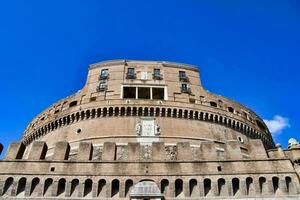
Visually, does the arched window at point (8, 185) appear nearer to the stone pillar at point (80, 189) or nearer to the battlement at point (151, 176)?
the battlement at point (151, 176)

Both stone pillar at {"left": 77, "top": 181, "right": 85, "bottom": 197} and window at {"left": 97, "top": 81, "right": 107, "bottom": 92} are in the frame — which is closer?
stone pillar at {"left": 77, "top": 181, "right": 85, "bottom": 197}

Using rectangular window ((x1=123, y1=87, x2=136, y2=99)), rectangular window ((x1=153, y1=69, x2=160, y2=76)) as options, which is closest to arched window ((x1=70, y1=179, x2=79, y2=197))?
rectangular window ((x1=123, y1=87, x2=136, y2=99))

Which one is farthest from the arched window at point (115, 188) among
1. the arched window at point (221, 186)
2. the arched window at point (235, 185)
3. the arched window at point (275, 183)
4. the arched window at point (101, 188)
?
the arched window at point (275, 183)

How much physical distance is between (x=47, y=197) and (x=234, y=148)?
30.7 feet

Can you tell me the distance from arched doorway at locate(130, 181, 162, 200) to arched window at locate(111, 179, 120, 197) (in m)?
0.77

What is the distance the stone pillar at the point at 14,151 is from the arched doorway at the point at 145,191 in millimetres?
6391

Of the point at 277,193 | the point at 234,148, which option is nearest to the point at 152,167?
the point at 234,148

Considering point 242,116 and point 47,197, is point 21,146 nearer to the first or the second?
point 47,197

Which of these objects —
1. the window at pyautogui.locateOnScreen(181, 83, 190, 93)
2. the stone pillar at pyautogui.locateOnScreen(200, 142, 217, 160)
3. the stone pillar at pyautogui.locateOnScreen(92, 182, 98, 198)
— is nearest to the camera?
the stone pillar at pyautogui.locateOnScreen(92, 182, 98, 198)

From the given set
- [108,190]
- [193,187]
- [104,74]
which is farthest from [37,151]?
[104,74]

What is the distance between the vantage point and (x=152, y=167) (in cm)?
1505

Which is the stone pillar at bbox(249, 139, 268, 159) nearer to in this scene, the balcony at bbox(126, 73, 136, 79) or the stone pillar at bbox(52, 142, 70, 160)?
the stone pillar at bbox(52, 142, 70, 160)

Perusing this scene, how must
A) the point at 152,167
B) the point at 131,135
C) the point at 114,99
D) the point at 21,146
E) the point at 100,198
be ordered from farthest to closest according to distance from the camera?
1. the point at 114,99
2. the point at 131,135
3. the point at 21,146
4. the point at 152,167
5. the point at 100,198

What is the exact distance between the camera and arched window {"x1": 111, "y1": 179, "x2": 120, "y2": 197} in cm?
1421
